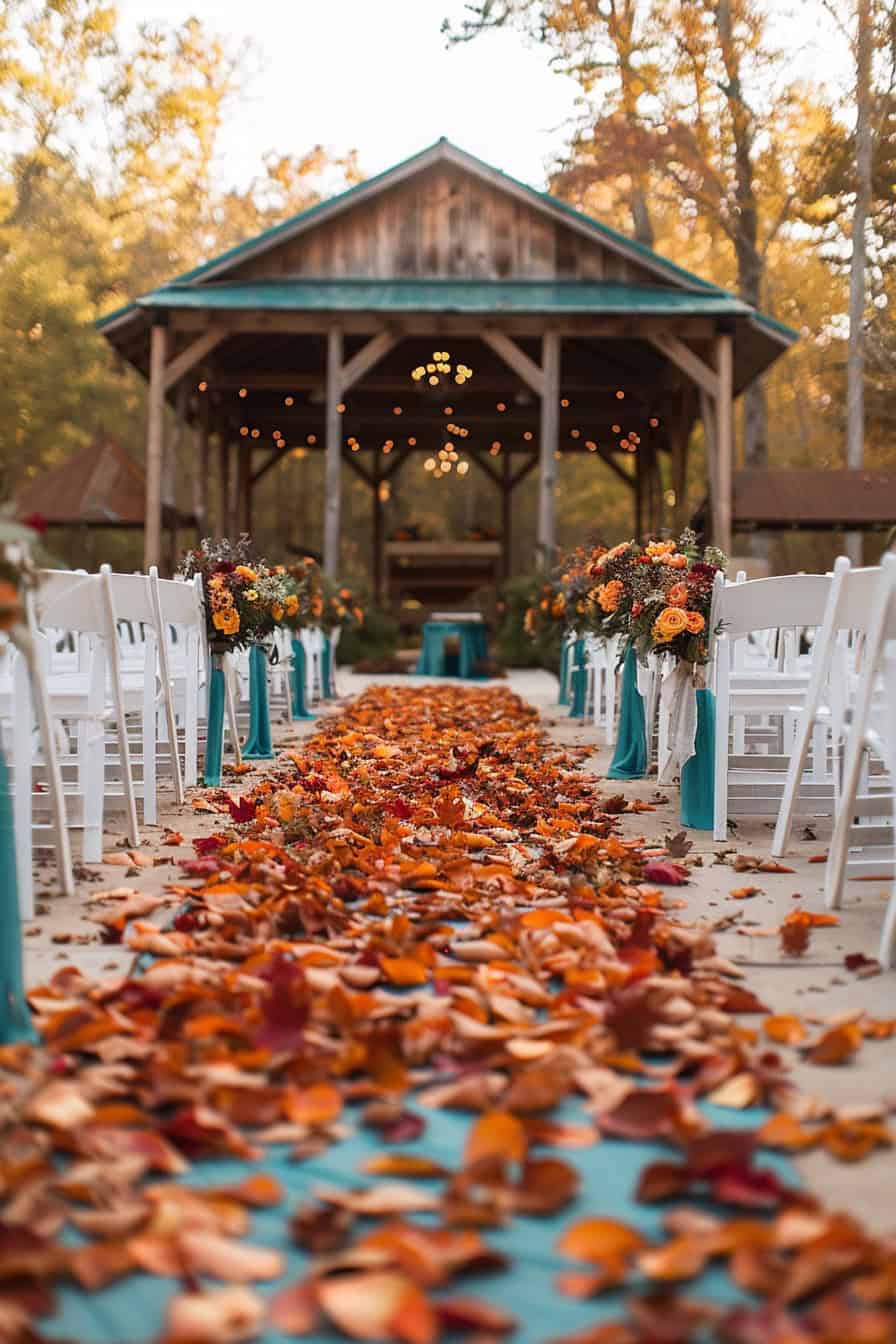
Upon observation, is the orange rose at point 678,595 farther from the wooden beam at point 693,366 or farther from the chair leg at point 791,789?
the wooden beam at point 693,366

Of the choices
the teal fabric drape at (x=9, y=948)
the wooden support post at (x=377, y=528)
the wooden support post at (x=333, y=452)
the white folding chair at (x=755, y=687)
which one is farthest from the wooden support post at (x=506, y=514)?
the teal fabric drape at (x=9, y=948)

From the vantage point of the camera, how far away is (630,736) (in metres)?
7.67

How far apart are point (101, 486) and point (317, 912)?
17.8m

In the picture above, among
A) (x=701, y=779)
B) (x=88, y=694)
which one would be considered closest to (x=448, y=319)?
(x=701, y=779)

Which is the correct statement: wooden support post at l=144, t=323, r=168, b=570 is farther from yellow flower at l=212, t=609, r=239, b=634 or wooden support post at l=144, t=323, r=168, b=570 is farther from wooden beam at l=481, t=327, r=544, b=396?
yellow flower at l=212, t=609, r=239, b=634

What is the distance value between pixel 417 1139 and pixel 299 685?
9.35 m

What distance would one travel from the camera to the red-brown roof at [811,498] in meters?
18.5

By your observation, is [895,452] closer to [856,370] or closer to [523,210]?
[856,370]

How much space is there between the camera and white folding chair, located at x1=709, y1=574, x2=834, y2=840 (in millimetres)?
5445

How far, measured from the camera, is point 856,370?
72.7ft

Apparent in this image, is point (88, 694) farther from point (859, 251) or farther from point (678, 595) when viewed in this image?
point (859, 251)

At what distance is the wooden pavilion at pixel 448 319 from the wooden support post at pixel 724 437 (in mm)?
28

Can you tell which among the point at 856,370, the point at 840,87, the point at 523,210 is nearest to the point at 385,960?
the point at 523,210

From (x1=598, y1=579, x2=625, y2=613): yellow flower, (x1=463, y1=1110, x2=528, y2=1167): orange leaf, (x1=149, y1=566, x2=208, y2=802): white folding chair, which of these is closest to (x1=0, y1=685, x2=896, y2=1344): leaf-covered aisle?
(x1=463, y1=1110, x2=528, y2=1167): orange leaf
